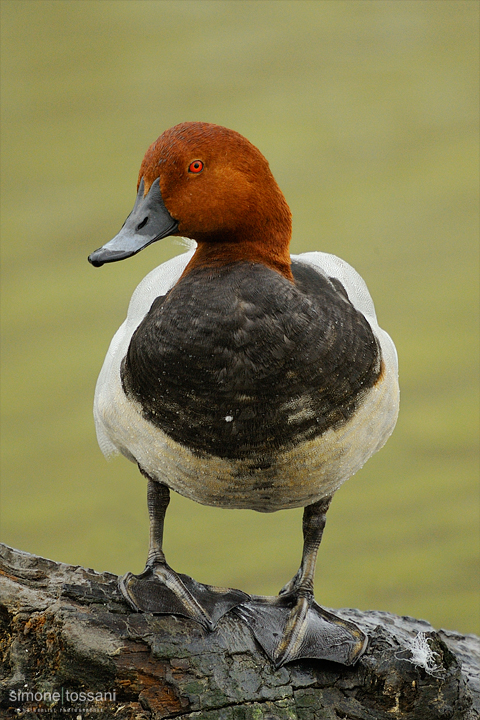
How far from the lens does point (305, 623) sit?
1.49 m

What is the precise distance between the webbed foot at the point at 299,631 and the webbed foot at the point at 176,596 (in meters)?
0.04

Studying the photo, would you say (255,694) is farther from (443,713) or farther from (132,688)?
(443,713)

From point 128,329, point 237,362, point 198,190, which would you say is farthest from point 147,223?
point 128,329

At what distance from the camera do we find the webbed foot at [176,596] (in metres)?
1.40

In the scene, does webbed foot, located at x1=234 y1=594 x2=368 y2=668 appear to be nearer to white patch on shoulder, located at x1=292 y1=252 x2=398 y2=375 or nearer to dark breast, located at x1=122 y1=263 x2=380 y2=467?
dark breast, located at x1=122 y1=263 x2=380 y2=467

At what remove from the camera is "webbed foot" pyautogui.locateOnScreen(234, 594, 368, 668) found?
140cm

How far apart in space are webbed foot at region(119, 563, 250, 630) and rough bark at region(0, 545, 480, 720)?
0.02m

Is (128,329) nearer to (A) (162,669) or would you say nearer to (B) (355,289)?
(B) (355,289)

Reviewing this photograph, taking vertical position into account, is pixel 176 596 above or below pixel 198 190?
below

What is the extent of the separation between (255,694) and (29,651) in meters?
0.39

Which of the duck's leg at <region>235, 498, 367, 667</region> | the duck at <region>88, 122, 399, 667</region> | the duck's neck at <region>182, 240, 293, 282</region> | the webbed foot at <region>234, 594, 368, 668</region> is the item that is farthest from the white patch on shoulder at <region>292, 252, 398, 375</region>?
the webbed foot at <region>234, 594, 368, 668</region>

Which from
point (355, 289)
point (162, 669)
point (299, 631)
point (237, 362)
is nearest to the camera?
point (237, 362)

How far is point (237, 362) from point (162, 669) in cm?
55

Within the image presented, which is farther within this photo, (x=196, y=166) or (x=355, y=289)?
(x=355, y=289)
